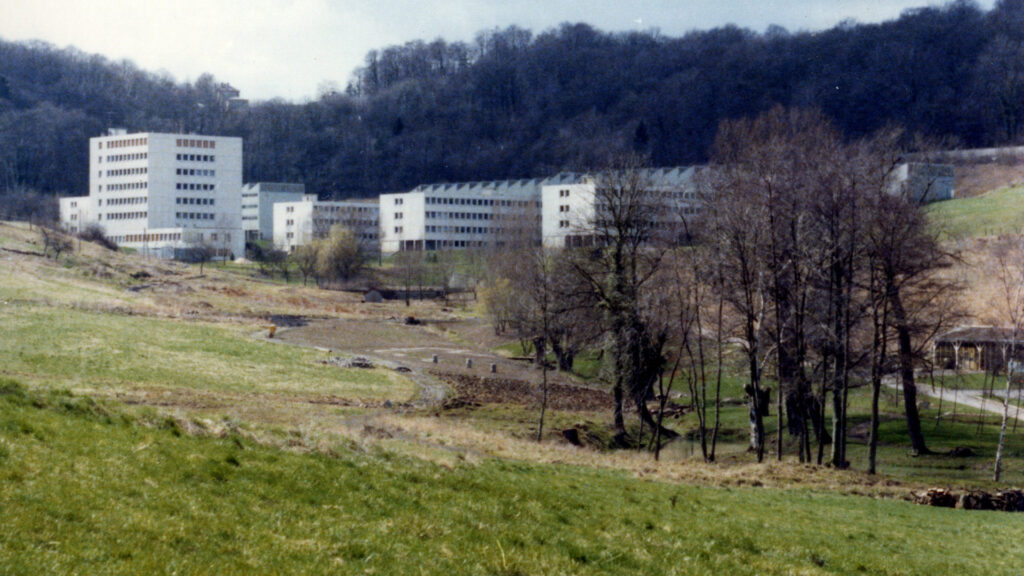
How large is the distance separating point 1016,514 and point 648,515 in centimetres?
1569

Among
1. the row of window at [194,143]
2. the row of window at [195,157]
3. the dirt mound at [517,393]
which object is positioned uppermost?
the row of window at [194,143]

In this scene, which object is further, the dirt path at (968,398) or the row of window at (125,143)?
the row of window at (125,143)

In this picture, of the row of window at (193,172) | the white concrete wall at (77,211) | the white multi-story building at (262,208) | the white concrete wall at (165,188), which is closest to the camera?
the white concrete wall at (165,188)

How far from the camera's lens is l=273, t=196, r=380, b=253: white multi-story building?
156 meters

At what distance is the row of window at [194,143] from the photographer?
152375 mm

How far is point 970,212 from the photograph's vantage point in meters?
121

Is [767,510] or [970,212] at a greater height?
[970,212]

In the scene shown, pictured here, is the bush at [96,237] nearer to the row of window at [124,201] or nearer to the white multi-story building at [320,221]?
the row of window at [124,201]

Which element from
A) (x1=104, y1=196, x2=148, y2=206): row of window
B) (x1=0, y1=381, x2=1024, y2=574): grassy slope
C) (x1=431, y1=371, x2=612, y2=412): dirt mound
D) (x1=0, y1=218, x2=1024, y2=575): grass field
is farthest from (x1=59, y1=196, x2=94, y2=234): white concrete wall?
(x1=0, y1=381, x2=1024, y2=574): grassy slope

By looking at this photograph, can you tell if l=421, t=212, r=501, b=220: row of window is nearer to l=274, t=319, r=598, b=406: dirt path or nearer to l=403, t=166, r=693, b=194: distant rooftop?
l=403, t=166, r=693, b=194: distant rooftop

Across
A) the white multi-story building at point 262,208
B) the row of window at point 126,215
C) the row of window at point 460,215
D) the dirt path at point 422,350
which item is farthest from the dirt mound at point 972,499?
the white multi-story building at point 262,208

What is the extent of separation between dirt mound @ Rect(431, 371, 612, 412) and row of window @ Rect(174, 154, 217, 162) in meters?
104

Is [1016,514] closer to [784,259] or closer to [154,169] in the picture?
[784,259]

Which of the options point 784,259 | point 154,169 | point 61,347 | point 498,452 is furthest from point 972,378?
point 154,169
